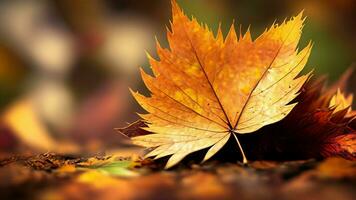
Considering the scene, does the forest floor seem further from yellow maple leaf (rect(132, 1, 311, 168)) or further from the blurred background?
the blurred background

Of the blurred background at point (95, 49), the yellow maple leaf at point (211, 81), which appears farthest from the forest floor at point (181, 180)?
the blurred background at point (95, 49)

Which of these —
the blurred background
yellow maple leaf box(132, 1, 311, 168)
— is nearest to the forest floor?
yellow maple leaf box(132, 1, 311, 168)

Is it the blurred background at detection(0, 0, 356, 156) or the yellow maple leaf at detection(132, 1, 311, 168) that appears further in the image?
the blurred background at detection(0, 0, 356, 156)

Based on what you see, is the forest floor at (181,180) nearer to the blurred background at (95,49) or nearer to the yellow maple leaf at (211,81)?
the yellow maple leaf at (211,81)

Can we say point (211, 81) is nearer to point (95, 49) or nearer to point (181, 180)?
point (181, 180)

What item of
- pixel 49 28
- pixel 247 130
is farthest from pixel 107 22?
pixel 247 130

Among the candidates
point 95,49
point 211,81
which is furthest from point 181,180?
point 95,49
